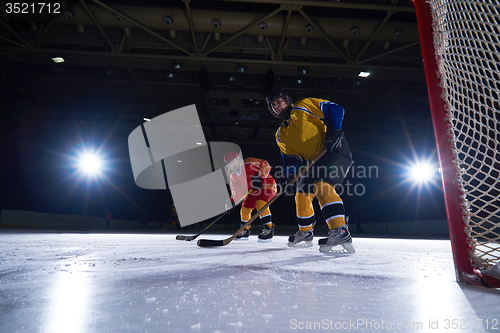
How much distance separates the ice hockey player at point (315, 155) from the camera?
208 centimetres

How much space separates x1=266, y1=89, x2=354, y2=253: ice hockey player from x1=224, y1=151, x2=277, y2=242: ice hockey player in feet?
4.62

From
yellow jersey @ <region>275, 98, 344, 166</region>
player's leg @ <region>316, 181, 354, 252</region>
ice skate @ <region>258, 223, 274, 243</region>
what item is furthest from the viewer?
ice skate @ <region>258, 223, 274, 243</region>

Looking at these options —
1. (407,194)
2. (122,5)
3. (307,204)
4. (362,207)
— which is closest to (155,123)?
(122,5)

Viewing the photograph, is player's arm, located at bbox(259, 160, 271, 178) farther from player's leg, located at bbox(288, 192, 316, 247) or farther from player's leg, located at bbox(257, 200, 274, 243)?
player's leg, located at bbox(288, 192, 316, 247)

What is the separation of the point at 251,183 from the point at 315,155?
196 cm

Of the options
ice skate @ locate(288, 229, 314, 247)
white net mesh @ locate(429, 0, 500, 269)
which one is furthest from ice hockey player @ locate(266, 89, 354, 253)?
white net mesh @ locate(429, 0, 500, 269)

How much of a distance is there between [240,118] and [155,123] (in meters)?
3.78

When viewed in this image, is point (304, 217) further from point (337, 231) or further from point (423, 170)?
point (423, 170)

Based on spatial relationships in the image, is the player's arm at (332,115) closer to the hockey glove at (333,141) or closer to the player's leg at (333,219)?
the hockey glove at (333,141)

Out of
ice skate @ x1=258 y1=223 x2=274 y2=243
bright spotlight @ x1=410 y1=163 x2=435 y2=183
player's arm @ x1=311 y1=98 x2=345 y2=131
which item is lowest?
ice skate @ x1=258 y1=223 x2=274 y2=243

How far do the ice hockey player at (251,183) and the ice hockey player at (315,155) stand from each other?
4.62 feet

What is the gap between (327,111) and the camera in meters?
2.28

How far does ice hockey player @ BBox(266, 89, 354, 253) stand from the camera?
2.08m

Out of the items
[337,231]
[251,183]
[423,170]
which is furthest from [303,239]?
[423,170]
